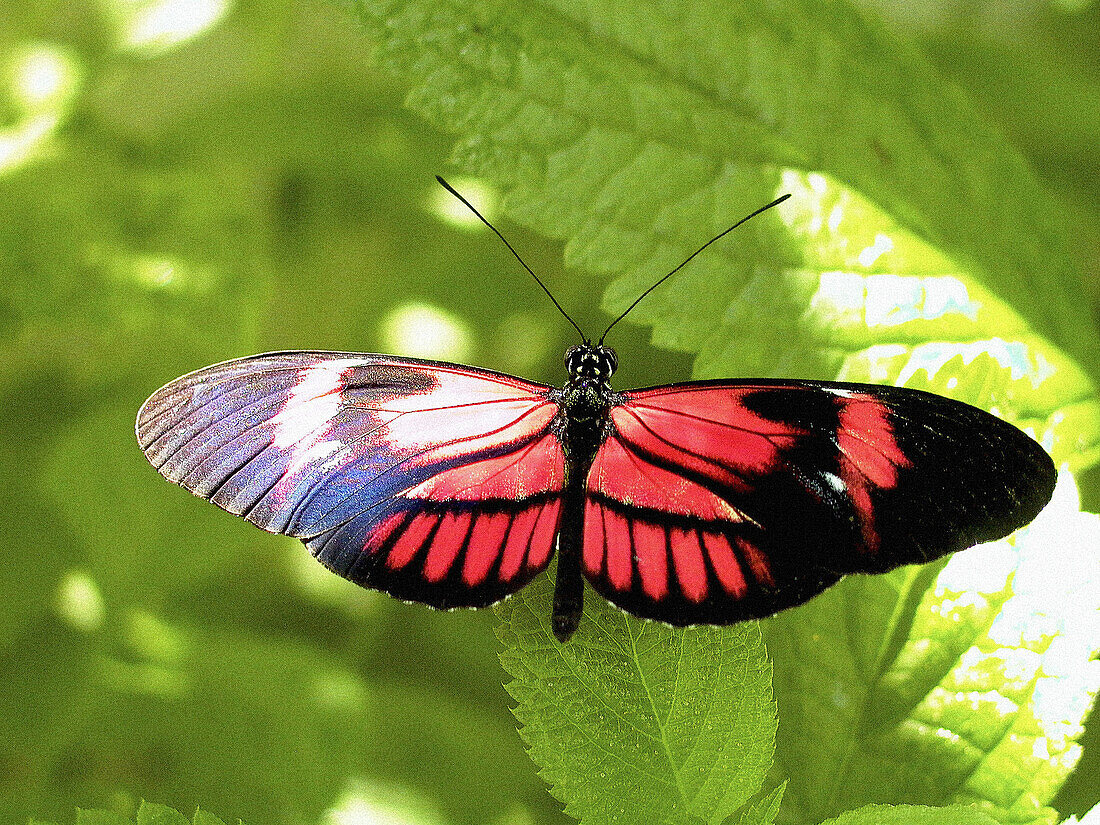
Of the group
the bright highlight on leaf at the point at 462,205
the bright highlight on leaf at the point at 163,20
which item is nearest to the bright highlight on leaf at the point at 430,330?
the bright highlight on leaf at the point at 462,205

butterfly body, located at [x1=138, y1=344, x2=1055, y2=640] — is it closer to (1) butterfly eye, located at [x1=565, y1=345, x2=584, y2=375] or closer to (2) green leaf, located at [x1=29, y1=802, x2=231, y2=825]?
(1) butterfly eye, located at [x1=565, y1=345, x2=584, y2=375]

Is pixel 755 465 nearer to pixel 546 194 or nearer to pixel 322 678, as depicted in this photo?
pixel 546 194

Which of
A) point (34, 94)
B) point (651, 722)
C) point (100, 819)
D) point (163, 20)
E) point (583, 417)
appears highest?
point (163, 20)

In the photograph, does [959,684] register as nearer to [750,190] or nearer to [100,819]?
[750,190]

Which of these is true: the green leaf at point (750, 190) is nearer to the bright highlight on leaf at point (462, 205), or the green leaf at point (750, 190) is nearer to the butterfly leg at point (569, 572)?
the butterfly leg at point (569, 572)

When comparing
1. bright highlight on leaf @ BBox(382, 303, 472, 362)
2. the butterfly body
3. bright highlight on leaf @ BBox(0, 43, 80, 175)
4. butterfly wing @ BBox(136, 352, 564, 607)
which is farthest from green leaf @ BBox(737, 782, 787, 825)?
bright highlight on leaf @ BBox(0, 43, 80, 175)

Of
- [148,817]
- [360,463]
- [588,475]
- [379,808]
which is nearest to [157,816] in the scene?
[148,817]
